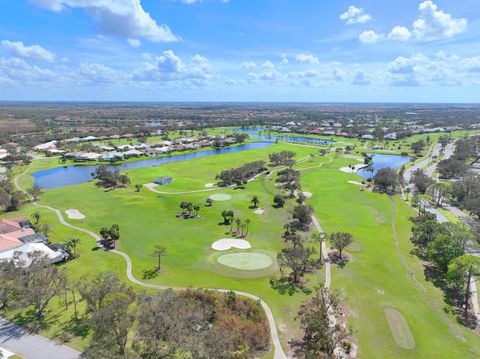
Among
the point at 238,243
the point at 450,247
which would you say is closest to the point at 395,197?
the point at 450,247

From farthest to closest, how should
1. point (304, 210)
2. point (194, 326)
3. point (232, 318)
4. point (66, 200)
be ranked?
1. point (66, 200)
2. point (304, 210)
3. point (232, 318)
4. point (194, 326)

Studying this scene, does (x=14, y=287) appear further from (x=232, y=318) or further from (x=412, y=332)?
(x=412, y=332)

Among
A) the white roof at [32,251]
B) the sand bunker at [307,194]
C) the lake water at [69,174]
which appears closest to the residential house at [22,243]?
the white roof at [32,251]

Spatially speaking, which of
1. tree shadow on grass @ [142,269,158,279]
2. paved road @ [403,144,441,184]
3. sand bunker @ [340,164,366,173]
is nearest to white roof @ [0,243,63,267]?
tree shadow on grass @ [142,269,158,279]

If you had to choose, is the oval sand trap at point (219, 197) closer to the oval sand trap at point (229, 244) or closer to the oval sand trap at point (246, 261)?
the oval sand trap at point (229, 244)

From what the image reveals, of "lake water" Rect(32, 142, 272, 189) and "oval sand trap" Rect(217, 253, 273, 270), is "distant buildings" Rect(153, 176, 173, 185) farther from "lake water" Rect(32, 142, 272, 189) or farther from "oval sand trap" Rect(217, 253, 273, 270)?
"oval sand trap" Rect(217, 253, 273, 270)

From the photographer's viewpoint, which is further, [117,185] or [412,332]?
[117,185]
